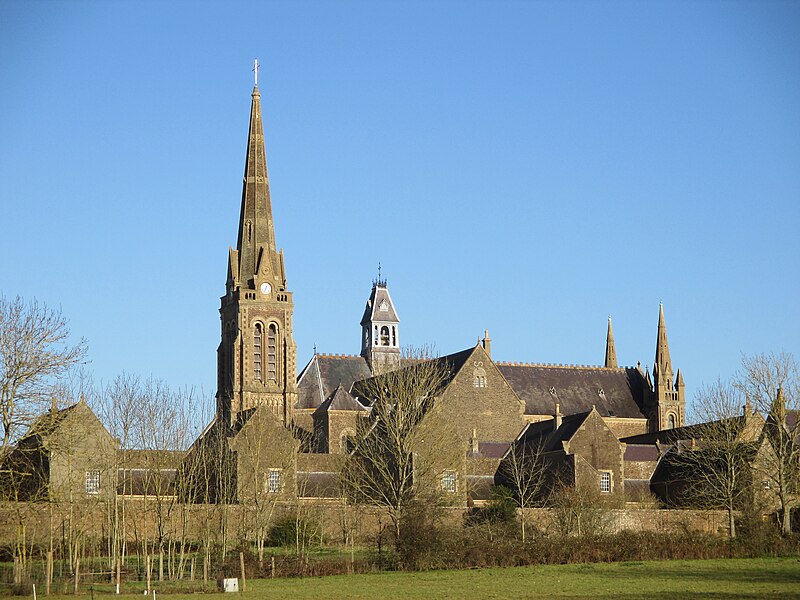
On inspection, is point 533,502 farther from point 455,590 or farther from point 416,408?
point 455,590

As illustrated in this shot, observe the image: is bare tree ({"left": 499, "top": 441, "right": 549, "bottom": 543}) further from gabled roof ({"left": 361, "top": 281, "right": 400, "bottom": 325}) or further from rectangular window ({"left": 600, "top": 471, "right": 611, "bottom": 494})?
gabled roof ({"left": 361, "top": 281, "right": 400, "bottom": 325})

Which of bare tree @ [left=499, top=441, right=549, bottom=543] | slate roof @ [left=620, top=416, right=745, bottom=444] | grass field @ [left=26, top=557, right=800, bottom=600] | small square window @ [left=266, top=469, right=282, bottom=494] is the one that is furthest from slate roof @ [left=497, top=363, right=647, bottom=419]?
grass field @ [left=26, top=557, right=800, bottom=600]

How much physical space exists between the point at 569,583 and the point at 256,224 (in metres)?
57.3

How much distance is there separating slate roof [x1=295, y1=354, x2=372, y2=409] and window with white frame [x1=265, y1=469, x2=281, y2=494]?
2220 cm

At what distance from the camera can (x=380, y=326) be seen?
109812 mm

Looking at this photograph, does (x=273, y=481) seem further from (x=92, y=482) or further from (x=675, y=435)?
(x=675, y=435)

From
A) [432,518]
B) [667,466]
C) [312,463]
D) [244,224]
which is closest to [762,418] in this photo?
[667,466]

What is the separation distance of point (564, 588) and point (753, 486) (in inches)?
1228

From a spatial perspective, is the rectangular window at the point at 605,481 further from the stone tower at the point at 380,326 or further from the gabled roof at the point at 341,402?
the stone tower at the point at 380,326

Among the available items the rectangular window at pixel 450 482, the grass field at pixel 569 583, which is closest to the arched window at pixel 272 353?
the rectangular window at pixel 450 482

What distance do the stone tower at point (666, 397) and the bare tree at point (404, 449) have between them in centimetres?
2977

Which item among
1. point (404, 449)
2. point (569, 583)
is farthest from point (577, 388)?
point (569, 583)

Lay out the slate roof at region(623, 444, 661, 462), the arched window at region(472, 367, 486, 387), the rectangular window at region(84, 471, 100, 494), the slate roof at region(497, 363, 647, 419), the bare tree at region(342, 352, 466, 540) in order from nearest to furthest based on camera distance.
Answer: the rectangular window at region(84, 471, 100, 494)
the bare tree at region(342, 352, 466, 540)
the slate roof at region(623, 444, 661, 462)
the arched window at region(472, 367, 486, 387)
the slate roof at region(497, 363, 647, 419)

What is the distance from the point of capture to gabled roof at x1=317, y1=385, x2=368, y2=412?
84.9 m
